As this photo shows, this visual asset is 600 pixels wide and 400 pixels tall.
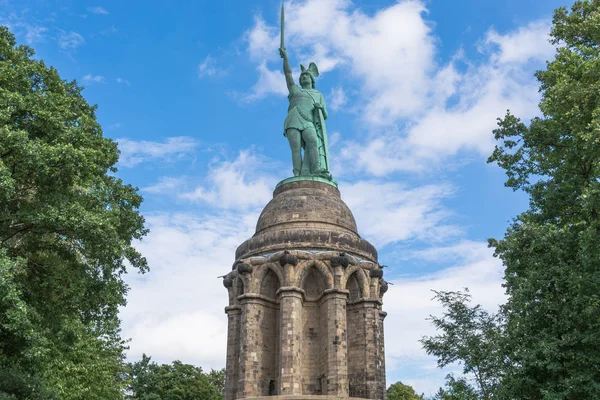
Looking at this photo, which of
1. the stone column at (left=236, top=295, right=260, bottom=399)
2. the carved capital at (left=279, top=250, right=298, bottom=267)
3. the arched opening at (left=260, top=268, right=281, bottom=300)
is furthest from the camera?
the arched opening at (left=260, top=268, right=281, bottom=300)

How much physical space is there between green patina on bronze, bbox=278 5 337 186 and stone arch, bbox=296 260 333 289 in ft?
13.7

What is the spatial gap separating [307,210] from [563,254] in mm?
10738

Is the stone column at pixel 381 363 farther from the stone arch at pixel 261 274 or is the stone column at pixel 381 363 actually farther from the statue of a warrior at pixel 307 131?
the statue of a warrior at pixel 307 131

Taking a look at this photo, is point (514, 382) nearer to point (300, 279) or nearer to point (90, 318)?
point (300, 279)

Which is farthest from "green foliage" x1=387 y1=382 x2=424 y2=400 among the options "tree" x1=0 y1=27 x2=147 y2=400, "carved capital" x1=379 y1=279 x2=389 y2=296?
"tree" x1=0 y1=27 x2=147 y2=400

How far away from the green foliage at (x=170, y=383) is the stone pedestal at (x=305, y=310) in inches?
964

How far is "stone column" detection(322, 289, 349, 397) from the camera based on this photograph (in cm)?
1948

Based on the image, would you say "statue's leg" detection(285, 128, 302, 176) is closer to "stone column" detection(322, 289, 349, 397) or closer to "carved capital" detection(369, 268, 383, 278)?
"carved capital" detection(369, 268, 383, 278)

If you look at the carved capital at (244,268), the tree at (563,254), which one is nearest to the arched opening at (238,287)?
the carved capital at (244,268)

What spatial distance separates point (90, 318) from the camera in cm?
1627

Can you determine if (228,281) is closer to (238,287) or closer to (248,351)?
(238,287)

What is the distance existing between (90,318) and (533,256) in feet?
37.1

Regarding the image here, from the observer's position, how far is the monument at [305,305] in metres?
20.0

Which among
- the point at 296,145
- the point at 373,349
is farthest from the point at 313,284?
the point at 296,145
